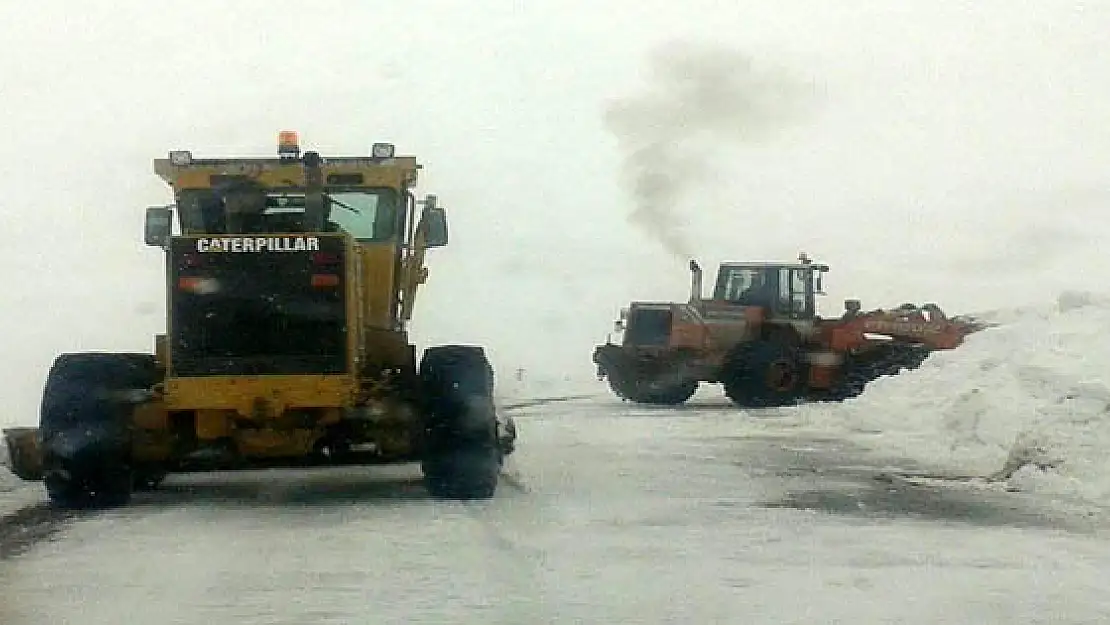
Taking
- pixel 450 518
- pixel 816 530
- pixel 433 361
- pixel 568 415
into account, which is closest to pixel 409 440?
pixel 433 361

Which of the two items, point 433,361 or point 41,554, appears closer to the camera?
point 41,554

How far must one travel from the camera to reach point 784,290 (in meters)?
28.6

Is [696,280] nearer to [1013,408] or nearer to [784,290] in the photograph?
[784,290]

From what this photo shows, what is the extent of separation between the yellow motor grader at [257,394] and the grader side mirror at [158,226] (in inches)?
14.0

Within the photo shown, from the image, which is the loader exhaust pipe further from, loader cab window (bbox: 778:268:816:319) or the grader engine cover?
the grader engine cover

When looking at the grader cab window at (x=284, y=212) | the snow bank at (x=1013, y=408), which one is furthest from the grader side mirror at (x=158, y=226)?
the snow bank at (x=1013, y=408)

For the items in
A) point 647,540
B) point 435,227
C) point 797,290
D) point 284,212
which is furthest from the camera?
point 797,290

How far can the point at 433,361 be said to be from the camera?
40.3 ft

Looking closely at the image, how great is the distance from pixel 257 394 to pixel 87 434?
124 centimetres

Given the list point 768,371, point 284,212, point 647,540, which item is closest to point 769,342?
point 768,371

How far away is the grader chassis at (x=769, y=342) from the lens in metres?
27.6

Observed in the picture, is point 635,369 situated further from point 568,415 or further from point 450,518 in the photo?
point 450,518

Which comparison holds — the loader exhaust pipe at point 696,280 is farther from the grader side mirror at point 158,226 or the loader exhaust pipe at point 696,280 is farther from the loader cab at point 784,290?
the grader side mirror at point 158,226

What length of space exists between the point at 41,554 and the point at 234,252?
10.7 ft
